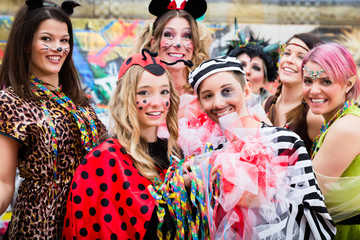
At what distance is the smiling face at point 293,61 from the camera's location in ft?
11.5

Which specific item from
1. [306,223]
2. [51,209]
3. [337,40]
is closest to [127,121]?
[51,209]

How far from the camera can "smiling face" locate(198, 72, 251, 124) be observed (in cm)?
220

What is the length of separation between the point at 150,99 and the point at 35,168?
32.0 inches

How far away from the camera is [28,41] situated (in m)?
2.53

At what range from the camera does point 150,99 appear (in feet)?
7.42

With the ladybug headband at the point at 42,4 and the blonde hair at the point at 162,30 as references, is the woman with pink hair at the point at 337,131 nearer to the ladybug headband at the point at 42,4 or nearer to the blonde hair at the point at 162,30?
the blonde hair at the point at 162,30

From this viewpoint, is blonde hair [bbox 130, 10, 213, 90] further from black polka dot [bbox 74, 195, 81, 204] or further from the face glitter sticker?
black polka dot [bbox 74, 195, 81, 204]

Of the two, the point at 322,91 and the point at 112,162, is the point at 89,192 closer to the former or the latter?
the point at 112,162

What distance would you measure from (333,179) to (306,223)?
20.3 inches

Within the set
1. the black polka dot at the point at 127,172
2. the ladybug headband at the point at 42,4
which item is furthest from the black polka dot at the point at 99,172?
the ladybug headband at the point at 42,4

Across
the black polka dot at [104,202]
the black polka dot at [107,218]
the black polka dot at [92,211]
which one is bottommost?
the black polka dot at [107,218]

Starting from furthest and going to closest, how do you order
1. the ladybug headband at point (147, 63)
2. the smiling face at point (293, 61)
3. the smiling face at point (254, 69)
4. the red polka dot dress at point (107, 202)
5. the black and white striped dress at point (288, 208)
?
the smiling face at point (254, 69)
the smiling face at point (293, 61)
the ladybug headband at point (147, 63)
the red polka dot dress at point (107, 202)
the black and white striped dress at point (288, 208)

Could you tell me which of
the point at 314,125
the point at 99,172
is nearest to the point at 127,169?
the point at 99,172

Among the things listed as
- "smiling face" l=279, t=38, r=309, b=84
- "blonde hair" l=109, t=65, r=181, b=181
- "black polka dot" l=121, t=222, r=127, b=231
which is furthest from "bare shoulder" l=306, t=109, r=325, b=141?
"black polka dot" l=121, t=222, r=127, b=231
